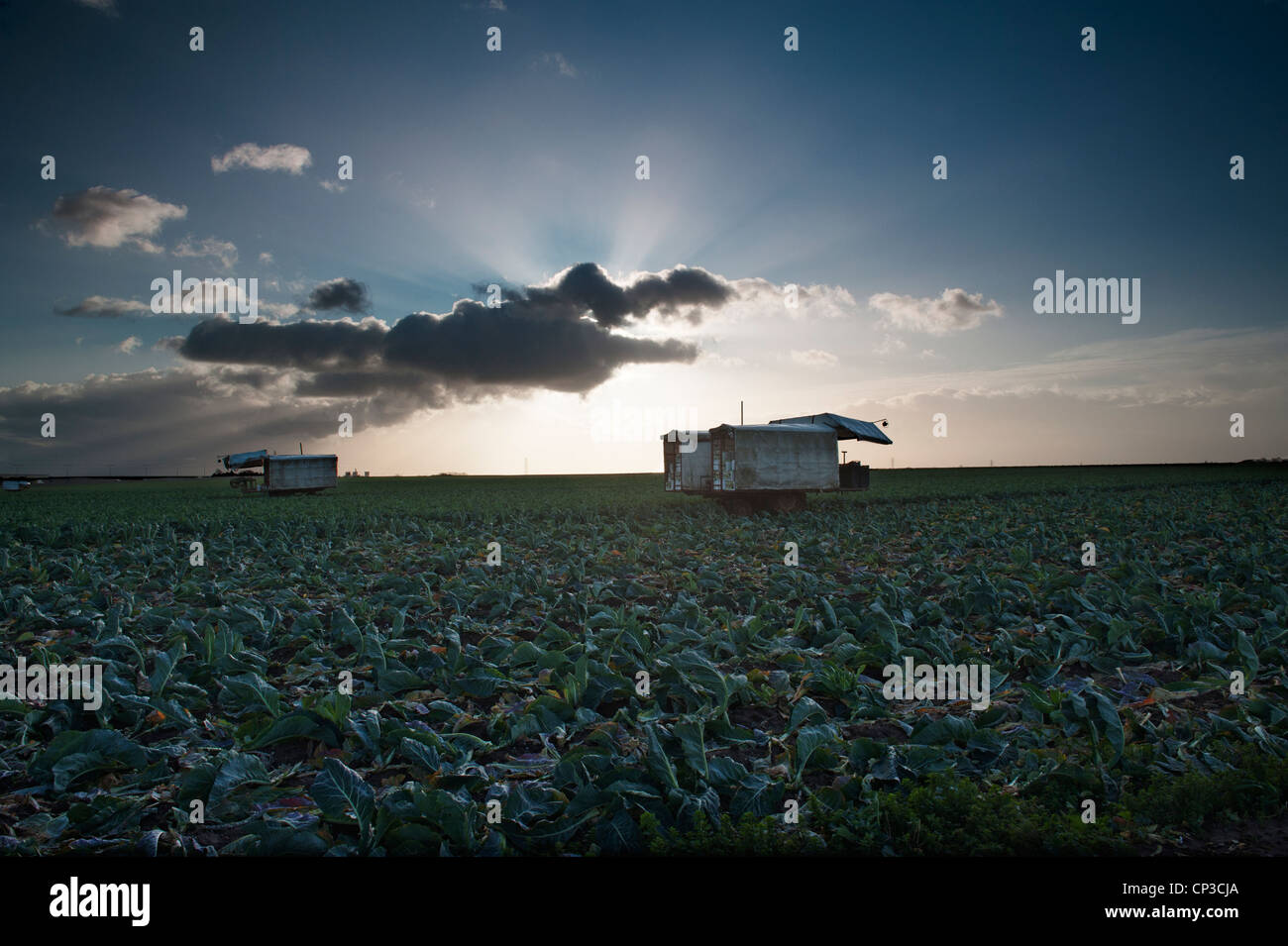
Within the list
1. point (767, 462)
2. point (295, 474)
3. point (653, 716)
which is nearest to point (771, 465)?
point (767, 462)

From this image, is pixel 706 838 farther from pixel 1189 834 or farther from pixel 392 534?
pixel 392 534

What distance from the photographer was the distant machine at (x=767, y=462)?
24.3 m

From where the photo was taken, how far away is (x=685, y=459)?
91.8 ft

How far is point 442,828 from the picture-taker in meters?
3.73

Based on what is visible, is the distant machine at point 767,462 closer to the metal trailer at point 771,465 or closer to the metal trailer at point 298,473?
the metal trailer at point 771,465

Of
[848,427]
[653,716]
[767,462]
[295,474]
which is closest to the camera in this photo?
[653,716]

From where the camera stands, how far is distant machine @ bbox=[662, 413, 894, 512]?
79.8 ft

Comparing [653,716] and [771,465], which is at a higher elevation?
[771,465]

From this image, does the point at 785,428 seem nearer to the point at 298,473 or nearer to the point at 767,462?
the point at 767,462

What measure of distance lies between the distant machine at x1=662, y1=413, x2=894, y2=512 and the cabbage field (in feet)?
37.5

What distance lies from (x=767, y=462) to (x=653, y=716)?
2009 cm

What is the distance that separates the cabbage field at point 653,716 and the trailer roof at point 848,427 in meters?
15.3

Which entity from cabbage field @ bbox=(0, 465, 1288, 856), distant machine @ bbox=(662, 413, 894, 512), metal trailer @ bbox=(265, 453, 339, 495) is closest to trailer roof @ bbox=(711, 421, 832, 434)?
distant machine @ bbox=(662, 413, 894, 512)
